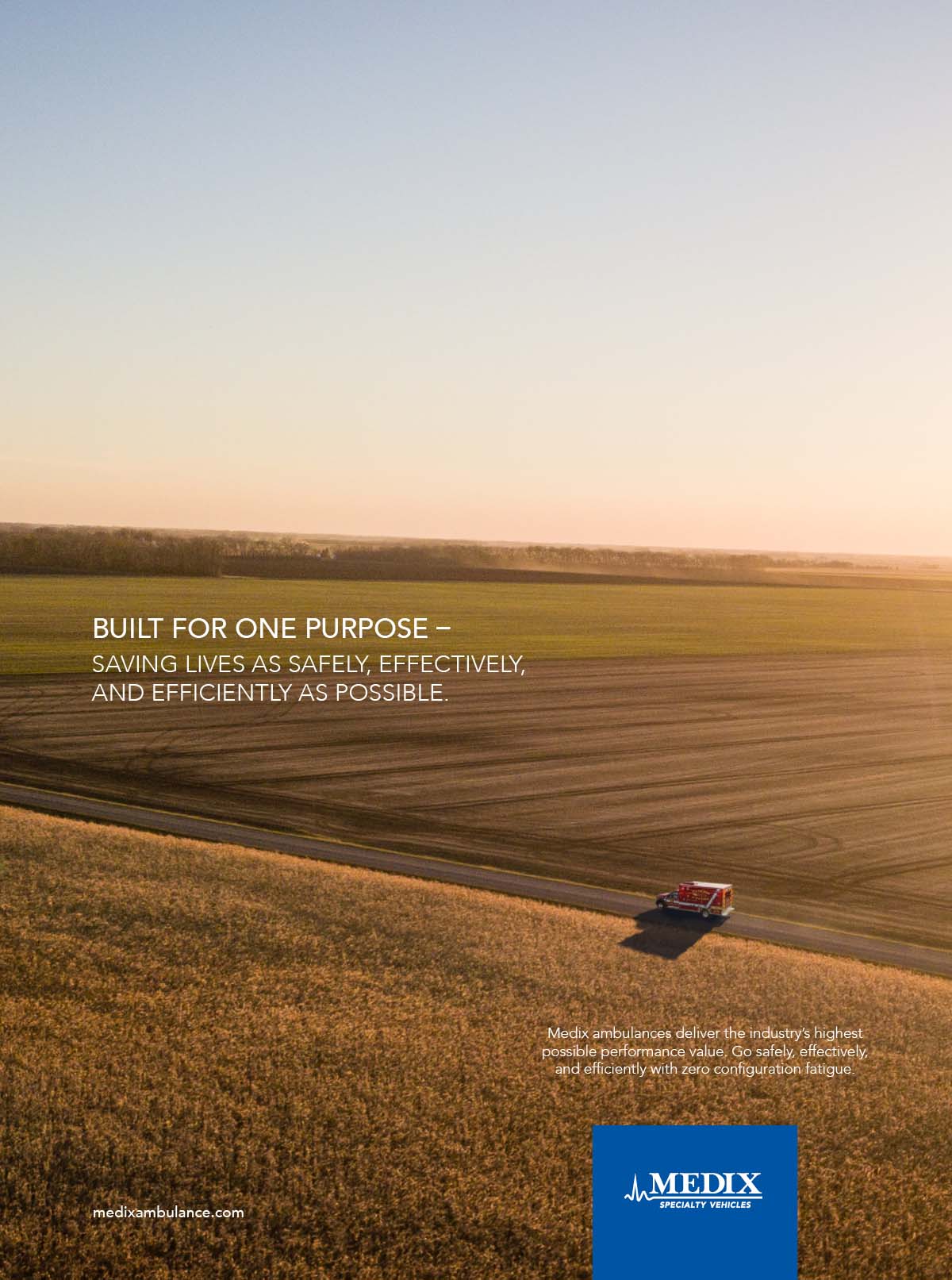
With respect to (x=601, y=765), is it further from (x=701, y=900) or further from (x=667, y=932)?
(x=667, y=932)

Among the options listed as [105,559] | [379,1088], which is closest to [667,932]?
[379,1088]

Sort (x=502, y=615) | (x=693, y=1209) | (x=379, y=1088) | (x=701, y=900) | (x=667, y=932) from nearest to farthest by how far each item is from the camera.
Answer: (x=693, y=1209) → (x=379, y=1088) → (x=667, y=932) → (x=701, y=900) → (x=502, y=615)

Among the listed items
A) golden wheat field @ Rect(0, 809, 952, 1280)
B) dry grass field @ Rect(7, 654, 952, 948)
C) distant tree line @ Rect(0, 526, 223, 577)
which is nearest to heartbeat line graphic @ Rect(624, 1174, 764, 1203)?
golden wheat field @ Rect(0, 809, 952, 1280)

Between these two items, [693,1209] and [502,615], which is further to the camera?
[502,615]

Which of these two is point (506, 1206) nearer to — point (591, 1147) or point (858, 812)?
point (591, 1147)

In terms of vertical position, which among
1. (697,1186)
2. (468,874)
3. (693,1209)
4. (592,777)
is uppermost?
(592,777)
